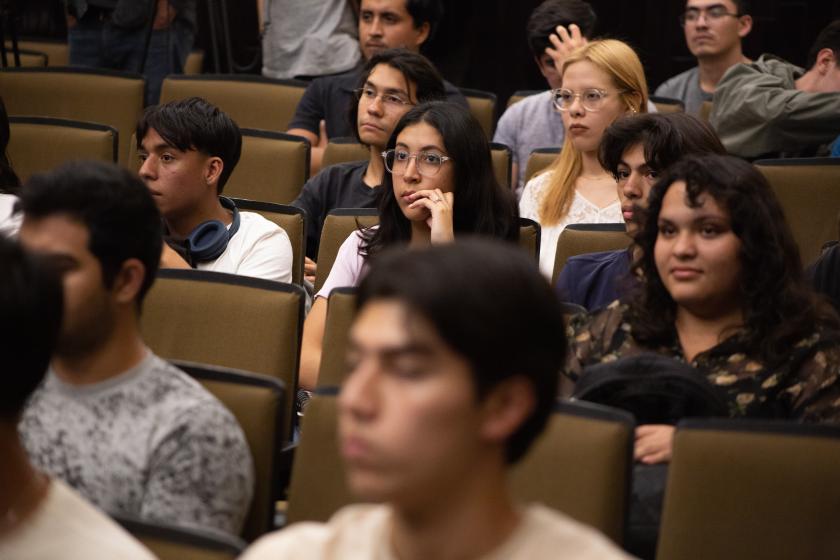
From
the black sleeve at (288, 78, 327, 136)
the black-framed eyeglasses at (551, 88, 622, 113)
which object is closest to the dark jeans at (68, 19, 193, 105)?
the black sleeve at (288, 78, 327, 136)

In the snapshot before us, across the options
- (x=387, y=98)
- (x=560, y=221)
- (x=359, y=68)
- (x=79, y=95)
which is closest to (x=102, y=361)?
(x=560, y=221)

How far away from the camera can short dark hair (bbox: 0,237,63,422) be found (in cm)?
138

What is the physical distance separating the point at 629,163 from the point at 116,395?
4.93 ft

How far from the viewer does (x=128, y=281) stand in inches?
72.2

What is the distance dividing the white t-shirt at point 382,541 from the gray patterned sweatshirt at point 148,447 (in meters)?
0.44

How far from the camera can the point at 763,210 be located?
2236 millimetres

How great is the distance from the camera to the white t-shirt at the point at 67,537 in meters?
1.35

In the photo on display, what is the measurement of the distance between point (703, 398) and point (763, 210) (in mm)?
387

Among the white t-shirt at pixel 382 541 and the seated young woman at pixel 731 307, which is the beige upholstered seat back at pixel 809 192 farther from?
the white t-shirt at pixel 382 541

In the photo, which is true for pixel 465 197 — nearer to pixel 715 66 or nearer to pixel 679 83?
pixel 715 66

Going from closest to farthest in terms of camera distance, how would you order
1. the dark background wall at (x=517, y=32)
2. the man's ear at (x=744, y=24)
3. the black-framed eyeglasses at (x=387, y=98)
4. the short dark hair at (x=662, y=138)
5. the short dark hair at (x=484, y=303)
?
the short dark hair at (x=484, y=303) < the short dark hair at (x=662, y=138) < the black-framed eyeglasses at (x=387, y=98) < the man's ear at (x=744, y=24) < the dark background wall at (x=517, y=32)

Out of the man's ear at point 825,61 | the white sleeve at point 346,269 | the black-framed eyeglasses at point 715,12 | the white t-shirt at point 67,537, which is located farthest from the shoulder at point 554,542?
the black-framed eyeglasses at point 715,12

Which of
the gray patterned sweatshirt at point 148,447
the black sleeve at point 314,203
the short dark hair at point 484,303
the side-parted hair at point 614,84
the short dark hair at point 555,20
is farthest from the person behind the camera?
the short dark hair at point 555,20

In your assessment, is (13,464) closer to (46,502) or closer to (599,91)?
(46,502)
